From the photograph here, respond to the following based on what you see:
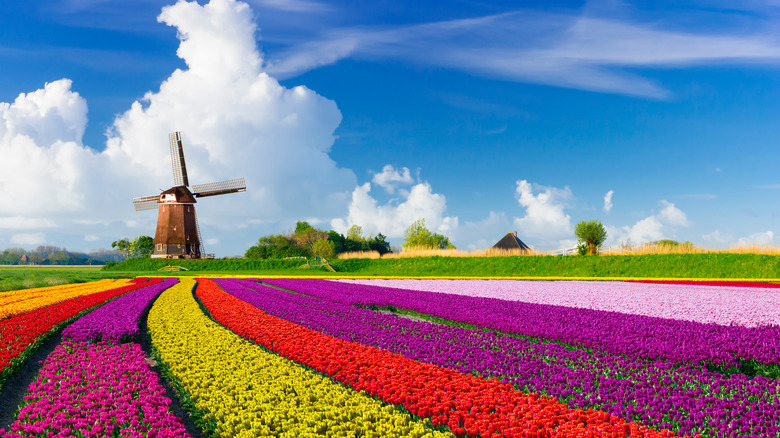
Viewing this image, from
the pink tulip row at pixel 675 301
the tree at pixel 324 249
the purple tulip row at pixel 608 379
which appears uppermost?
the tree at pixel 324 249

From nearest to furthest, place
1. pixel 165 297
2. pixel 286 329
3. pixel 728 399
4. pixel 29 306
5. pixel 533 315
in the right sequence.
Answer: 1. pixel 728 399
2. pixel 286 329
3. pixel 533 315
4. pixel 29 306
5. pixel 165 297

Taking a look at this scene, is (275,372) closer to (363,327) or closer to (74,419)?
(74,419)

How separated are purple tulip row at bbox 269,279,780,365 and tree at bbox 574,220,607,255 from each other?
24.3m

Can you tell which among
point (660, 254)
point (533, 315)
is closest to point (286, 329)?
point (533, 315)

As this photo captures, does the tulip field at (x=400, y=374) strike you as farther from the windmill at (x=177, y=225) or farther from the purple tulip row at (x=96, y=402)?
the windmill at (x=177, y=225)

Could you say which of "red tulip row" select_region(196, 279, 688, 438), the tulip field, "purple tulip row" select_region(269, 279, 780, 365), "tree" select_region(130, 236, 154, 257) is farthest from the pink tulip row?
"tree" select_region(130, 236, 154, 257)

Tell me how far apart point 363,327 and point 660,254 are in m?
26.9

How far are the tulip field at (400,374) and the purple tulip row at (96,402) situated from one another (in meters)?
0.03

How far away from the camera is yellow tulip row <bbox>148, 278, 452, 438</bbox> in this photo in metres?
4.96

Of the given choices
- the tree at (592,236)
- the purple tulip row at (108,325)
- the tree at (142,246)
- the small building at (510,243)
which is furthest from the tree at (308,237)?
the purple tulip row at (108,325)

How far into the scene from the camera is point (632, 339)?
8.75 m

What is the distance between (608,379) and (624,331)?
11.6 feet

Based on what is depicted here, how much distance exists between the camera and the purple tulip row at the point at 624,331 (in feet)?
26.1

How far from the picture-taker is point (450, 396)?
18.9 ft
